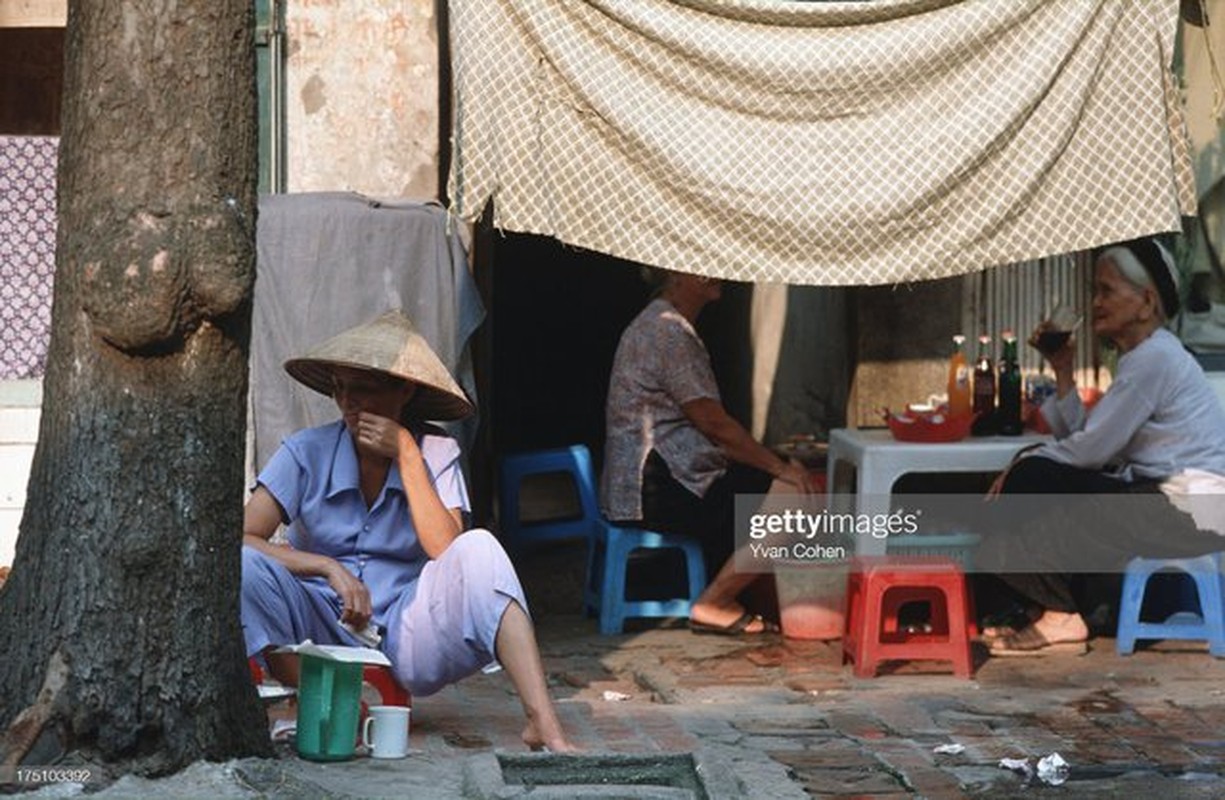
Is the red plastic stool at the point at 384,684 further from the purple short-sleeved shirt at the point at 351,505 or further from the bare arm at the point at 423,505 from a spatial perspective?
the bare arm at the point at 423,505

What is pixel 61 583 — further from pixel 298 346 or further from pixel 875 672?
pixel 875 672

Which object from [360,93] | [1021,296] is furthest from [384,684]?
[1021,296]

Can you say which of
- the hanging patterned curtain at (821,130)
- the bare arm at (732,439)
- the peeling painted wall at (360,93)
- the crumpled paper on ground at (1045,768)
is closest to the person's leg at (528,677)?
the crumpled paper on ground at (1045,768)

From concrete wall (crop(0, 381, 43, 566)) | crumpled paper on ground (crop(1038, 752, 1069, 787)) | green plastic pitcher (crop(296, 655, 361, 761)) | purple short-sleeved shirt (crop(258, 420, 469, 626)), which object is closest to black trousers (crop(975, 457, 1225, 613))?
crumpled paper on ground (crop(1038, 752, 1069, 787))

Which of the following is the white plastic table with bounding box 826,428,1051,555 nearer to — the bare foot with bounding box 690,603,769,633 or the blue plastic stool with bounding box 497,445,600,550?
the bare foot with bounding box 690,603,769,633

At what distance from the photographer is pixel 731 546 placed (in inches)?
362

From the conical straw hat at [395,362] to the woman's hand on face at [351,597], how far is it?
61cm

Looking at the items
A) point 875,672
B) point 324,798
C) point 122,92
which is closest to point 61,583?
point 324,798

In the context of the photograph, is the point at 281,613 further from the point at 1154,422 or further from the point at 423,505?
the point at 1154,422

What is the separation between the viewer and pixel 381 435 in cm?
652

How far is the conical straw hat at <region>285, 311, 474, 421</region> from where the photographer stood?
6496 millimetres

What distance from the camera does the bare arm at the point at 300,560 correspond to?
6.31 meters

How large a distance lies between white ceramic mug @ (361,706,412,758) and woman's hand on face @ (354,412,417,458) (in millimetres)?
821

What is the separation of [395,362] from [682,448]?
8.92 ft
